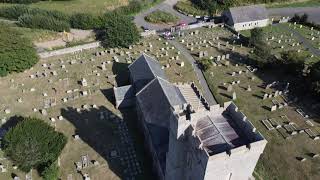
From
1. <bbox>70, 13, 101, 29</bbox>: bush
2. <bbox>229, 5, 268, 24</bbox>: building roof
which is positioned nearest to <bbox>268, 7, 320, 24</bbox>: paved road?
<bbox>229, 5, 268, 24</bbox>: building roof

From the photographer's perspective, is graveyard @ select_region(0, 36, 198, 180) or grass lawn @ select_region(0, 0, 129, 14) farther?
grass lawn @ select_region(0, 0, 129, 14)

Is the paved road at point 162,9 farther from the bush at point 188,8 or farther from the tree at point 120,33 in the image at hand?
the tree at point 120,33

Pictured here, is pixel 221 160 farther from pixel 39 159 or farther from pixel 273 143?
pixel 39 159

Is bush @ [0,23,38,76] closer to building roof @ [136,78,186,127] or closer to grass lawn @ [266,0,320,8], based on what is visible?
building roof @ [136,78,186,127]

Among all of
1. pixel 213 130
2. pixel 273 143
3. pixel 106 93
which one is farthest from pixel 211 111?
pixel 106 93

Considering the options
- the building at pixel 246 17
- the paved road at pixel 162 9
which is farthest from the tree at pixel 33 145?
the building at pixel 246 17

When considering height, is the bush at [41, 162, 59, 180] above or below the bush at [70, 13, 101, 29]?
below

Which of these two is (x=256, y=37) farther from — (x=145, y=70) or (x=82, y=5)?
(x=82, y=5)
